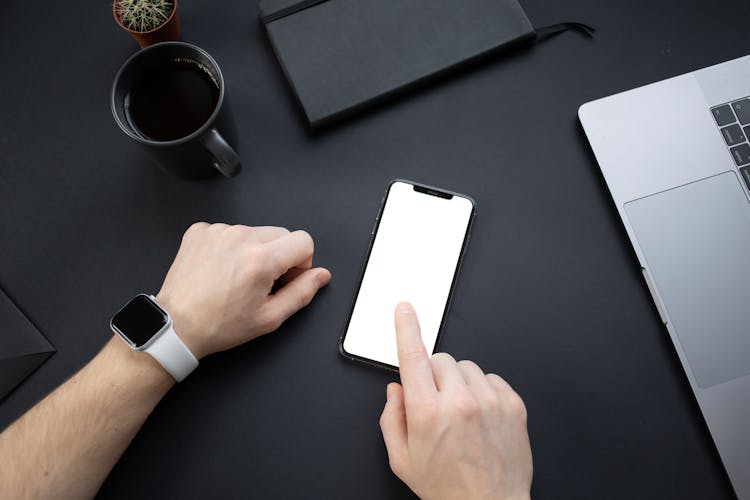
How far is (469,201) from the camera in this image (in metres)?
0.72

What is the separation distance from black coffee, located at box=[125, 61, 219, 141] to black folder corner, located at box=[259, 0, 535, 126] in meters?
0.13

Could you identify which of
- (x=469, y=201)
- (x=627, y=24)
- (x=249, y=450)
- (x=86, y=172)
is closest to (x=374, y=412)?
(x=249, y=450)

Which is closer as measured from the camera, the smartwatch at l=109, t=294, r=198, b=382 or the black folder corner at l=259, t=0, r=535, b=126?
the smartwatch at l=109, t=294, r=198, b=382

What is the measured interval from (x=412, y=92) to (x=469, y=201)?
17 centimetres

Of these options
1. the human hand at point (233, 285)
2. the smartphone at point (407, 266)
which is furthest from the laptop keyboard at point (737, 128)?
the human hand at point (233, 285)

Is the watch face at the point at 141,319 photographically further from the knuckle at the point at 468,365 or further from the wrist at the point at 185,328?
the knuckle at the point at 468,365

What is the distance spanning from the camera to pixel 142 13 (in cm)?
68

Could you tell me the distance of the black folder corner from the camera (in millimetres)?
718

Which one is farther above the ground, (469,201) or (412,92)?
(412,92)

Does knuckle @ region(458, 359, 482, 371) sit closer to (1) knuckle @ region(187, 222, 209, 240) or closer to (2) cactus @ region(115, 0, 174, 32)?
(1) knuckle @ region(187, 222, 209, 240)

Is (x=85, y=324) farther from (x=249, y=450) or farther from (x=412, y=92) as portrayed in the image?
(x=412, y=92)

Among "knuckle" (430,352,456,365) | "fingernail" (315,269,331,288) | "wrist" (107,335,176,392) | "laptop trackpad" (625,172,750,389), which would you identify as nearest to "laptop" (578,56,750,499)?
"laptop trackpad" (625,172,750,389)

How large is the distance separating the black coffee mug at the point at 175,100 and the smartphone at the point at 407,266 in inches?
8.6

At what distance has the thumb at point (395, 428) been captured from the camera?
2.02ft
